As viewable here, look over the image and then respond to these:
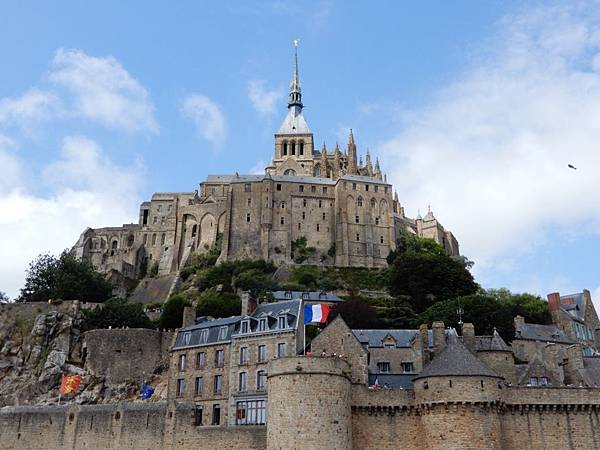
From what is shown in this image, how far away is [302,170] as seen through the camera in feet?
340

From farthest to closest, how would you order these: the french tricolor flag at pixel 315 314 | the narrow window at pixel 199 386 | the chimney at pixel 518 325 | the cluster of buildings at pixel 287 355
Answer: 1. the chimney at pixel 518 325
2. the narrow window at pixel 199 386
3. the french tricolor flag at pixel 315 314
4. the cluster of buildings at pixel 287 355

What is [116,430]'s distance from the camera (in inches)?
1464

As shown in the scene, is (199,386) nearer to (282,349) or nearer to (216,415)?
(216,415)

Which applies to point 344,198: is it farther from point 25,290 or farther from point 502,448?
point 502,448

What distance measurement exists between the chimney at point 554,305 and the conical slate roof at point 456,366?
112 feet

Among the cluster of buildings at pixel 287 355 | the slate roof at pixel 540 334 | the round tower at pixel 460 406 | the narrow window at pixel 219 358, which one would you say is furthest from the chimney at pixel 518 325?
the narrow window at pixel 219 358

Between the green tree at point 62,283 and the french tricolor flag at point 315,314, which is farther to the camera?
the green tree at point 62,283

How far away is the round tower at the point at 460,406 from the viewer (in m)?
31.1

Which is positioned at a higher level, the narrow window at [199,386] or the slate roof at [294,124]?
the slate roof at [294,124]

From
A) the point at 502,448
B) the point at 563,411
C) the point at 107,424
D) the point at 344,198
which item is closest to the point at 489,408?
the point at 502,448

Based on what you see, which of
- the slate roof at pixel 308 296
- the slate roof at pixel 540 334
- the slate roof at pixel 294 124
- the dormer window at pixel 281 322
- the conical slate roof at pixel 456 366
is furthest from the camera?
the slate roof at pixel 294 124

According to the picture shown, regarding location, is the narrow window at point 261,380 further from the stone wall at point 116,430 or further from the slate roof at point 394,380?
the slate roof at point 394,380

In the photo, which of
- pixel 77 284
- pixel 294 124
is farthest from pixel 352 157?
pixel 77 284

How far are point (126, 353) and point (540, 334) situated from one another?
102 ft
